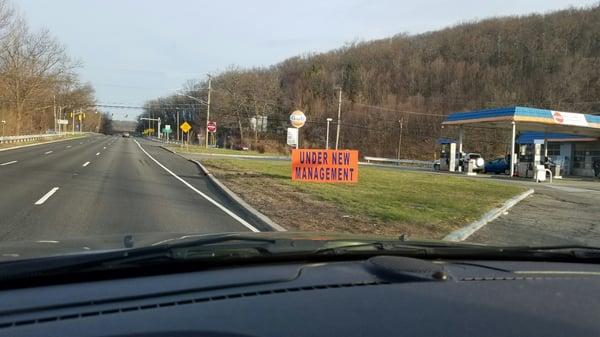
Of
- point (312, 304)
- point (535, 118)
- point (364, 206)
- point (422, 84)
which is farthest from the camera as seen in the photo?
point (422, 84)

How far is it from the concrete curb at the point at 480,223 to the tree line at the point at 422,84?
6329 centimetres

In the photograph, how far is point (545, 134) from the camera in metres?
40.3

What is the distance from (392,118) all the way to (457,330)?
330 feet

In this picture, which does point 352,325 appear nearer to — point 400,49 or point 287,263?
point 287,263

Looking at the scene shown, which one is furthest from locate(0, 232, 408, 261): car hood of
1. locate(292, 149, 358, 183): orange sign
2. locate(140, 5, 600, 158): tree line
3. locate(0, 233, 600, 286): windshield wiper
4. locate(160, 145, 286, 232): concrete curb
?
locate(140, 5, 600, 158): tree line

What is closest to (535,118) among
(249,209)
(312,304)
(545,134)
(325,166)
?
(545,134)

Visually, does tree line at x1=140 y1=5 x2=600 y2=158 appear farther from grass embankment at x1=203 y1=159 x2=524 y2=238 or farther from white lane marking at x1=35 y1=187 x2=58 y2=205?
white lane marking at x1=35 y1=187 x2=58 y2=205

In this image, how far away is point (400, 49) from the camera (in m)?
123

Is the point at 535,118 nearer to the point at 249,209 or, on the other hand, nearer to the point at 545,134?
the point at 545,134

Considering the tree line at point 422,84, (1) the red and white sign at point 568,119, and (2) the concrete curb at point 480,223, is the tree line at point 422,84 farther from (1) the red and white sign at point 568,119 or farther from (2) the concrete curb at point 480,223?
(2) the concrete curb at point 480,223

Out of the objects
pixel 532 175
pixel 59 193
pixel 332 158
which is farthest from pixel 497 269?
pixel 532 175

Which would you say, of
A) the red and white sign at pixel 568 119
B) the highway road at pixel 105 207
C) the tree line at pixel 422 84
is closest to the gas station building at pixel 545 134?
the red and white sign at pixel 568 119

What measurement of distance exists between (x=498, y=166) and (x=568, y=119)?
30.7 feet

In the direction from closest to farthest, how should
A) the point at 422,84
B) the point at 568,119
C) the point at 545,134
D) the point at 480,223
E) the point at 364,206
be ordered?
the point at 480,223 < the point at 364,206 < the point at 568,119 < the point at 545,134 < the point at 422,84
